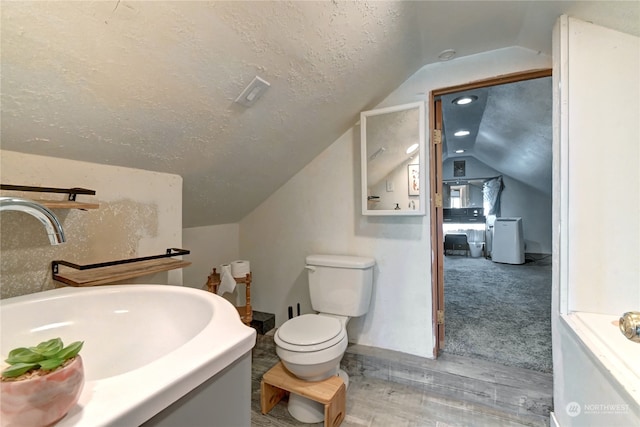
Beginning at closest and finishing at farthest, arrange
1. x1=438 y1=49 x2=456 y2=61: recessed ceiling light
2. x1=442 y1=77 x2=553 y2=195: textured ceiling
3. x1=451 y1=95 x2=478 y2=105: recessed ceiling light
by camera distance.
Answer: x1=438 y1=49 x2=456 y2=61: recessed ceiling light, x1=442 y1=77 x2=553 y2=195: textured ceiling, x1=451 y1=95 x2=478 y2=105: recessed ceiling light

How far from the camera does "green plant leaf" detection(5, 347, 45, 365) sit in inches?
15.4

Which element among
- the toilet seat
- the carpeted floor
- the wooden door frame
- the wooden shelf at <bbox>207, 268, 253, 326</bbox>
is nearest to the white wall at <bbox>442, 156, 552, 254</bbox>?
the carpeted floor

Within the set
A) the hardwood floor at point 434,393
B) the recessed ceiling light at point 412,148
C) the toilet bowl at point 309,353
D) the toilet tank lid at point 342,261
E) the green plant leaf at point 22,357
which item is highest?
the recessed ceiling light at point 412,148

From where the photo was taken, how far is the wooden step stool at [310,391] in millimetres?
1389

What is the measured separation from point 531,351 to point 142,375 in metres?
2.31

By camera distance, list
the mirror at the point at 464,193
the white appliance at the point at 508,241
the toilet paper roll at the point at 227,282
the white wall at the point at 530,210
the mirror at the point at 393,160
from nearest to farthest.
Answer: the mirror at the point at 393,160 < the toilet paper roll at the point at 227,282 < the white appliance at the point at 508,241 < the white wall at the point at 530,210 < the mirror at the point at 464,193

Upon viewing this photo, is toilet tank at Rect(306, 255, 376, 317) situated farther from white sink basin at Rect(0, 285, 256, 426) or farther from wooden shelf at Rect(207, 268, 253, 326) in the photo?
white sink basin at Rect(0, 285, 256, 426)

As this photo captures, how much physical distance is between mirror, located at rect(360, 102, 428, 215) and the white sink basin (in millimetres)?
1322

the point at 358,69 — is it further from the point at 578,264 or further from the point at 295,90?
the point at 578,264

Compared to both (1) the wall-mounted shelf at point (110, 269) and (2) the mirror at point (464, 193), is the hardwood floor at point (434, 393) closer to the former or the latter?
(1) the wall-mounted shelf at point (110, 269)

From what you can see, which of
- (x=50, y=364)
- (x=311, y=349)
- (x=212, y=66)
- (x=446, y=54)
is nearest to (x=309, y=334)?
(x=311, y=349)

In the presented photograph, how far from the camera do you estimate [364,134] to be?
6.13 feet

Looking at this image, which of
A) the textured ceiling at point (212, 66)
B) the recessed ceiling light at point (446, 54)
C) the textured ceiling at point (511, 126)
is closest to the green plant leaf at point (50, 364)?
the textured ceiling at point (212, 66)

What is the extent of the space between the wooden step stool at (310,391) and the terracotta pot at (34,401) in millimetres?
1262
